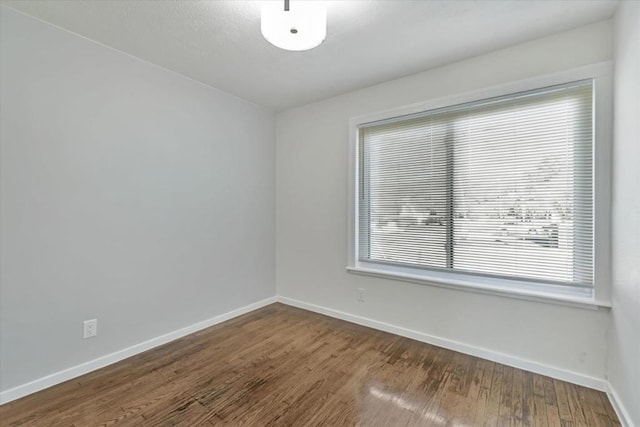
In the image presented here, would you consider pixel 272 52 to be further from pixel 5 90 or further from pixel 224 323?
pixel 224 323

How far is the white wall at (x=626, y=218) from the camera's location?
1.52m

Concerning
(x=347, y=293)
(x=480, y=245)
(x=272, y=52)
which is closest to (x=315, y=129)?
(x=272, y=52)

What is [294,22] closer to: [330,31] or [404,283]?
[330,31]

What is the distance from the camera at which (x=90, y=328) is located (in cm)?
222

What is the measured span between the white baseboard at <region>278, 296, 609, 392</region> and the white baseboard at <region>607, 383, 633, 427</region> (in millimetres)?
87

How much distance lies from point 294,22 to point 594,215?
90.4 inches

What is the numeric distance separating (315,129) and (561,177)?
7.90 feet

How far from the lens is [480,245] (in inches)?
97.7

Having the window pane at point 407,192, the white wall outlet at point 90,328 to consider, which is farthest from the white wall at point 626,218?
the white wall outlet at point 90,328

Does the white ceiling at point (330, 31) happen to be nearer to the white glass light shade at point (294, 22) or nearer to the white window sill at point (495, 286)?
the white glass light shade at point (294, 22)

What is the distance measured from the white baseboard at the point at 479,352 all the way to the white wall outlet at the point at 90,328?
2.11 meters

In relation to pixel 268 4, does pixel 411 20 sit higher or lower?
higher

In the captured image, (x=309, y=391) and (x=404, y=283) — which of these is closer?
(x=309, y=391)

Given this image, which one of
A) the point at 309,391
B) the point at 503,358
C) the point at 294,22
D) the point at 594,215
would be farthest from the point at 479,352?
the point at 294,22
